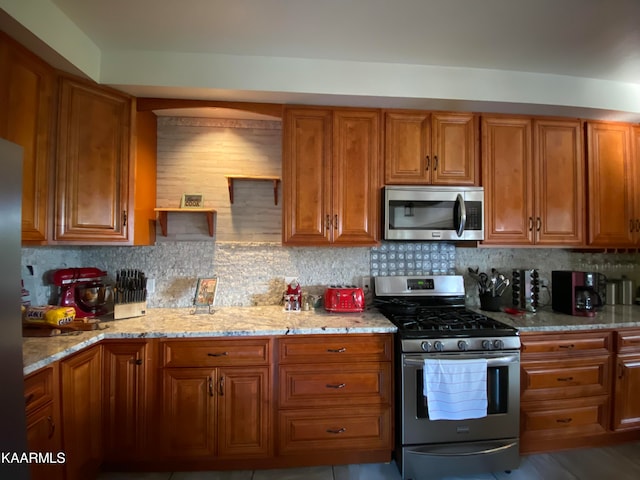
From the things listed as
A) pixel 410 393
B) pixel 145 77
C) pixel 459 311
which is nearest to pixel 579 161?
pixel 459 311

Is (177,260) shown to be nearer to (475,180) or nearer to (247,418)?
(247,418)

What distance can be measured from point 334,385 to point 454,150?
72.5 inches

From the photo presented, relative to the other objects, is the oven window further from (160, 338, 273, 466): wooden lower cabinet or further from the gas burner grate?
(160, 338, 273, 466): wooden lower cabinet

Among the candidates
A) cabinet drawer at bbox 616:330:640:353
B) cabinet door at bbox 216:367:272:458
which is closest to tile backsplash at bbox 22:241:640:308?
cabinet door at bbox 216:367:272:458

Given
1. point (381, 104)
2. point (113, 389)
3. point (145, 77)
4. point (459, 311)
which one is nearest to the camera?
point (113, 389)

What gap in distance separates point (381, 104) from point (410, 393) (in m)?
1.91

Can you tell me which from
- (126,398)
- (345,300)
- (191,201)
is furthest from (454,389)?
(191,201)

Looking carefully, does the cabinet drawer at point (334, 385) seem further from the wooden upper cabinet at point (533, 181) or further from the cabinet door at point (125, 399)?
the wooden upper cabinet at point (533, 181)

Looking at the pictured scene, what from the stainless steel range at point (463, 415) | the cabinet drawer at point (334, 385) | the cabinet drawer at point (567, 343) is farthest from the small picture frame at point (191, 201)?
the cabinet drawer at point (567, 343)

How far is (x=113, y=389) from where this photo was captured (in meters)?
1.66

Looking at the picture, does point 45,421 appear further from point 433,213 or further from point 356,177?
point 433,213

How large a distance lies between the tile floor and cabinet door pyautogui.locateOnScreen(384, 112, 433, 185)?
1.90 m

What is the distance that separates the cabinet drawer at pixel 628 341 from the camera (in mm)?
1948

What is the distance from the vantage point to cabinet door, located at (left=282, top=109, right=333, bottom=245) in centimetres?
201
